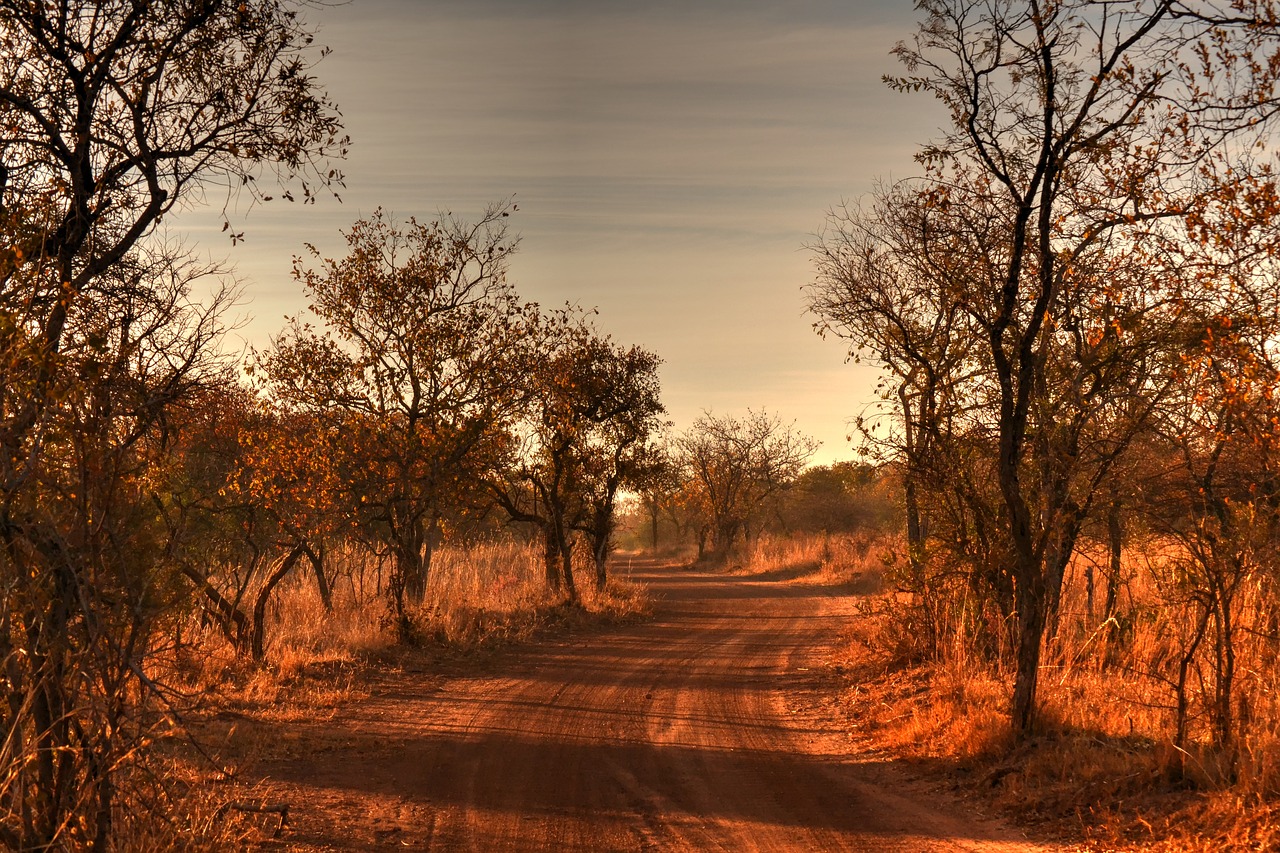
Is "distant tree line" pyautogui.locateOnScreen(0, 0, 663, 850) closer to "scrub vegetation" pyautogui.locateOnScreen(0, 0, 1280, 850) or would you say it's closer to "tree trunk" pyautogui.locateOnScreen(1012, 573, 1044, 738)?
"scrub vegetation" pyautogui.locateOnScreen(0, 0, 1280, 850)

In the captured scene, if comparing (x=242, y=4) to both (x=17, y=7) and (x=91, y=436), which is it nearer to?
(x=17, y=7)

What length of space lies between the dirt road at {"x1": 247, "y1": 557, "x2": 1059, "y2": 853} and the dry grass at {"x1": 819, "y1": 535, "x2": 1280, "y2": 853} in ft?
1.81

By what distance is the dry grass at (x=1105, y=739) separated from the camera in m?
5.85

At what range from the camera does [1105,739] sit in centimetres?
737

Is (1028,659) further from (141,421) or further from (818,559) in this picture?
(818,559)

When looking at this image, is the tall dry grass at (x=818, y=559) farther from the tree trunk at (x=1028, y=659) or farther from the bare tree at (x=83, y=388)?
the bare tree at (x=83, y=388)

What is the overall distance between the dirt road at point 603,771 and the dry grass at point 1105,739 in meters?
0.55

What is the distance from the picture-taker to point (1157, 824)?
5969 millimetres

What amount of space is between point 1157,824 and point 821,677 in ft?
23.4

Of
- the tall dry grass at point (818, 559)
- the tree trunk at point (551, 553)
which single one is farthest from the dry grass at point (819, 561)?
the tree trunk at point (551, 553)

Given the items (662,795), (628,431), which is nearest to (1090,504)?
(662,795)

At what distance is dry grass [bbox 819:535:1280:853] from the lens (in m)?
5.85

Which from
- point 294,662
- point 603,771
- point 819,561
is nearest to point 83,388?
point 603,771

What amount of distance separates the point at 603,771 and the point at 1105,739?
13.5ft
